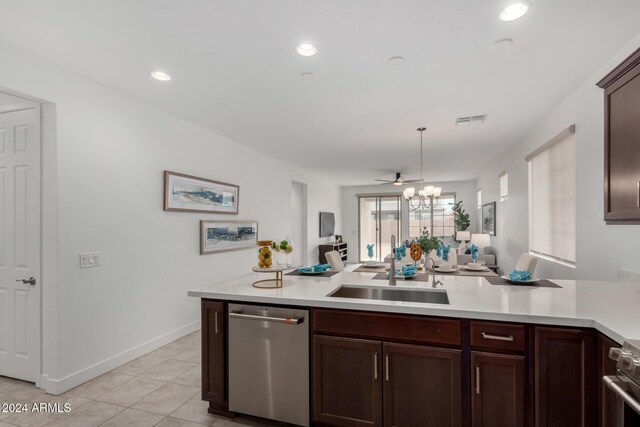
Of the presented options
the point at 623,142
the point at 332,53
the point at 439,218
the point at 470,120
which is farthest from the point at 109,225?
the point at 439,218

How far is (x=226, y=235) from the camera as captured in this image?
182 inches

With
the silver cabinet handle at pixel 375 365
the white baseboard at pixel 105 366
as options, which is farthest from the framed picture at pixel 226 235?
the silver cabinet handle at pixel 375 365

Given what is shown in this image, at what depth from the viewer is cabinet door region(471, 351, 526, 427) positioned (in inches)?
64.6

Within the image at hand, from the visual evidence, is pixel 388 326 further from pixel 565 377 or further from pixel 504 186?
pixel 504 186

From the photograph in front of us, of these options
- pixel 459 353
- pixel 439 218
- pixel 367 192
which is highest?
pixel 367 192

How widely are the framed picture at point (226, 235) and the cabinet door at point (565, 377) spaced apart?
12.1ft

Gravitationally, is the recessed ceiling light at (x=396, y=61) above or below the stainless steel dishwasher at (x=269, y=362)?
above

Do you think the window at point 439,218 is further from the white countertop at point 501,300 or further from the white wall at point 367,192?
the white countertop at point 501,300

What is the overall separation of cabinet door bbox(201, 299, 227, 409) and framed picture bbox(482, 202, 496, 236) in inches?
248

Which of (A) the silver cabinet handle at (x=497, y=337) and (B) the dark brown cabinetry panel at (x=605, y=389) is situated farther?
(A) the silver cabinet handle at (x=497, y=337)

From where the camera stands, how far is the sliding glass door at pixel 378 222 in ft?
34.2

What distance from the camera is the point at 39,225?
263cm

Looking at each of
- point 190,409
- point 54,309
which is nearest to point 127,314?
point 54,309

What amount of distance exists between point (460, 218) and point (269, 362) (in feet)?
26.4
